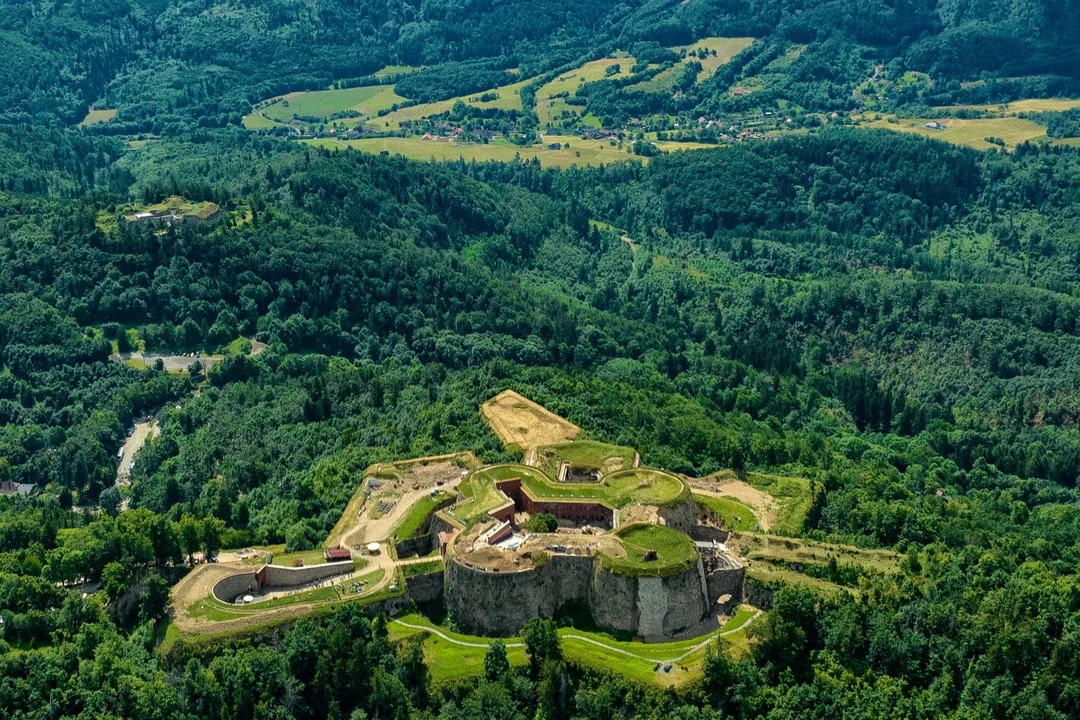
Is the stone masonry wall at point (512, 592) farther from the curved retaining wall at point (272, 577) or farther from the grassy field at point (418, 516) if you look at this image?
the curved retaining wall at point (272, 577)

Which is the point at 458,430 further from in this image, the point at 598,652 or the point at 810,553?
the point at 598,652

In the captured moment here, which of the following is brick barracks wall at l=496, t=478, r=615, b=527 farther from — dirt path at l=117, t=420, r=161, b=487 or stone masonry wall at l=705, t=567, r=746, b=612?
dirt path at l=117, t=420, r=161, b=487

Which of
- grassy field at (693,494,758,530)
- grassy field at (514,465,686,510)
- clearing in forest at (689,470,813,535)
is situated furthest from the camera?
clearing in forest at (689,470,813,535)

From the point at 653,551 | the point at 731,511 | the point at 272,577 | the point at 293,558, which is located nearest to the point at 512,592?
the point at 653,551

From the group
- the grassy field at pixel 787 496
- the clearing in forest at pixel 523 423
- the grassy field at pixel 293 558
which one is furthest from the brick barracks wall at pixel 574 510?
the grassy field at pixel 293 558

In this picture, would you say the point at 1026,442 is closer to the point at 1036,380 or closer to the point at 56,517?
the point at 1036,380

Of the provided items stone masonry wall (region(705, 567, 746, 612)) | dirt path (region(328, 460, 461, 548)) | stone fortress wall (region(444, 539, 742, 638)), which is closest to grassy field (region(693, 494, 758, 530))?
stone masonry wall (region(705, 567, 746, 612))
